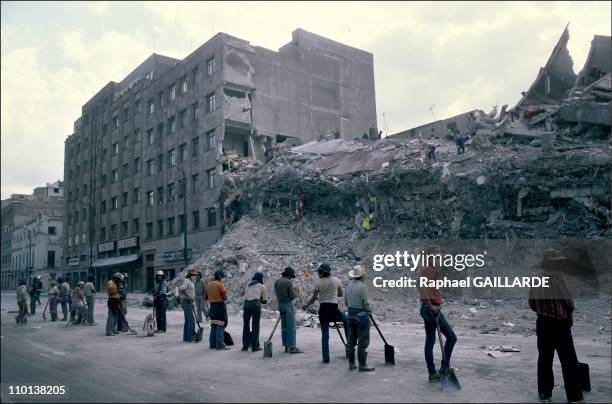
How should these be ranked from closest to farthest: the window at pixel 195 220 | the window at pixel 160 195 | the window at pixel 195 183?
the window at pixel 195 220 < the window at pixel 195 183 < the window at pixel 160 195

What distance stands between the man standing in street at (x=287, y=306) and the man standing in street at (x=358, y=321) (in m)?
1.68

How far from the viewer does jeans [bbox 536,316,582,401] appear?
213 inches

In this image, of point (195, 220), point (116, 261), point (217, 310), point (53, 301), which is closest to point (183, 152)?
point (195, 220)

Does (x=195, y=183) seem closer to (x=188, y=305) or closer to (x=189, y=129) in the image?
(x=189, y=129)

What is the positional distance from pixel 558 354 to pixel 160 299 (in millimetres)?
9758

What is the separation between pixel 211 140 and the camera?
38.1 m

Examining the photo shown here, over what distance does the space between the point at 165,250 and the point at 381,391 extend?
3718 centimetres

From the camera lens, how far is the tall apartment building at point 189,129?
3806cm

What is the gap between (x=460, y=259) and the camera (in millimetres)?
19547

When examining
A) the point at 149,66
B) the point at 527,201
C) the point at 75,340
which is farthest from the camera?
A: the point at 149,66

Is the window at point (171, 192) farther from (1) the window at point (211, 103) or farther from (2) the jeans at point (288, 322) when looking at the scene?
(2) the jeans at point (288, 322)

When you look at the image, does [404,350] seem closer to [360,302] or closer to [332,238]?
[360,302]

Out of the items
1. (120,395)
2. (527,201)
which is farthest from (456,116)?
(120,395)

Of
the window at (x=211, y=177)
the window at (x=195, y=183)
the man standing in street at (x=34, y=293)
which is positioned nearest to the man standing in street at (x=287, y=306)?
the man standing in street at (x=34, y=293)
